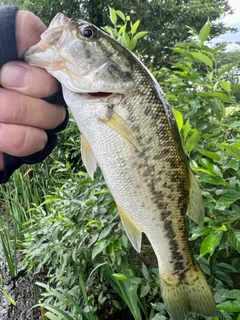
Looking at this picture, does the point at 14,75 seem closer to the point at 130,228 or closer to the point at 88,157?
the point at 88,157

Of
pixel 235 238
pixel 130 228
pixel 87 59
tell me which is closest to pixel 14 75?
pixel 87 59

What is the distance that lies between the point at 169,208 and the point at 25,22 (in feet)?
2.87

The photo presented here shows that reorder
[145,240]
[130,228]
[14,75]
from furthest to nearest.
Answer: [145,240] < [130,228] < [14,75]

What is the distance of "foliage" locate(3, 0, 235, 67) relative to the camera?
10.5 m

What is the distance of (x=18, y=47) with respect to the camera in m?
1.19

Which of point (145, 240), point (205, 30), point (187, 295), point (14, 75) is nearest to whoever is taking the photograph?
point (14, 75)

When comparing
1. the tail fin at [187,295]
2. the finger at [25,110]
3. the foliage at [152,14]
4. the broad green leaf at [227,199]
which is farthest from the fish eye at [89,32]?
the foliage at [152,14]

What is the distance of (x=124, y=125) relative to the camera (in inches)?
56.3

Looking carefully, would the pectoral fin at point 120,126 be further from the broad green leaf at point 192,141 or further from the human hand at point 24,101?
the broad green leaf at point 192,141

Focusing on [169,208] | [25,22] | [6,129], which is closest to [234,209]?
[169,208]

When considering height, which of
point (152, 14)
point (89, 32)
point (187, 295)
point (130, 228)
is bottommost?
point (152, 14)

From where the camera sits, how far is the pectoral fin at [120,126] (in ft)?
4.67

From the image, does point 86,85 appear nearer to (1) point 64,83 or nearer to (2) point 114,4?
(1) point 64,83

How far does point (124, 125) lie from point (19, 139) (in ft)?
1.27
